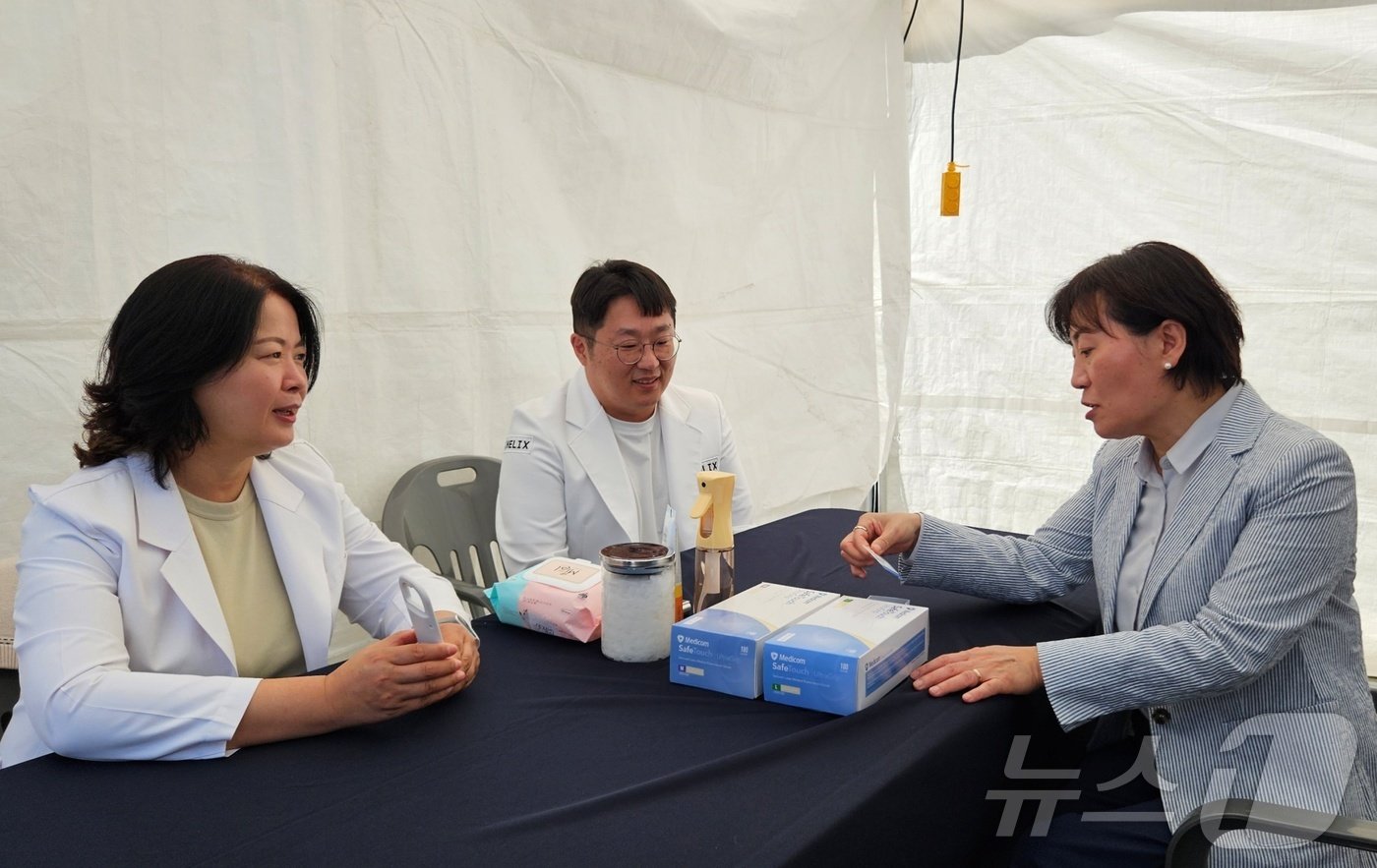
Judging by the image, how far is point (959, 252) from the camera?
4.10 m

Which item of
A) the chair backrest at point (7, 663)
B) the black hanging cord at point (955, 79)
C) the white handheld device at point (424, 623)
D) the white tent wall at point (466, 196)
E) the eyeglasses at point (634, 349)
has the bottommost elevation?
the chair backrest at point (7, 663)

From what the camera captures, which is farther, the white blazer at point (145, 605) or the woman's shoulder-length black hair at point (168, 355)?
the woman's shoulder-length black hair at point (168, 355)

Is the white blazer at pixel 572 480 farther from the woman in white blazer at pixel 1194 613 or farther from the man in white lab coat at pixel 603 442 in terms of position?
the woman in white blazer at pixel 1194 613

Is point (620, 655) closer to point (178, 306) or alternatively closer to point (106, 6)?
point (178, 306)

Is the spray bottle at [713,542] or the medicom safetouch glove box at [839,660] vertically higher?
the spray bottle at [713,542]

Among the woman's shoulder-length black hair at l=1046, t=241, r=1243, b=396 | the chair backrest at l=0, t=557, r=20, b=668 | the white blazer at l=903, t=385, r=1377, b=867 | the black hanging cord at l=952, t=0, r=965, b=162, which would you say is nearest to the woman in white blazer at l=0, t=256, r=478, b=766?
the chair backrest at l=0, t=557, r=20, b=668

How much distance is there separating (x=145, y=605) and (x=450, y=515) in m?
1.30

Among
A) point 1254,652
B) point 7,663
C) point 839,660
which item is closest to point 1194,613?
point 1254,652

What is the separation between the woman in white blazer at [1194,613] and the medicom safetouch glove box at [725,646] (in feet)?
0.70

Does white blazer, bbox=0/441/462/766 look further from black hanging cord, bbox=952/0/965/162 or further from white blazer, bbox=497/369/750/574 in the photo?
black hanging cord, bbox=952/0/965/162

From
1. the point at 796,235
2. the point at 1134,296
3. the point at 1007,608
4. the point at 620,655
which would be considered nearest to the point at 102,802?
the point at 620,655

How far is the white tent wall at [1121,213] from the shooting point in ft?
11.1

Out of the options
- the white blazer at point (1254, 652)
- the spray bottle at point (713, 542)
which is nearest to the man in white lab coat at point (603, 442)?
the spray bottle at point (713, 542)

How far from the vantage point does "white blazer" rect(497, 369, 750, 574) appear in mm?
2207
